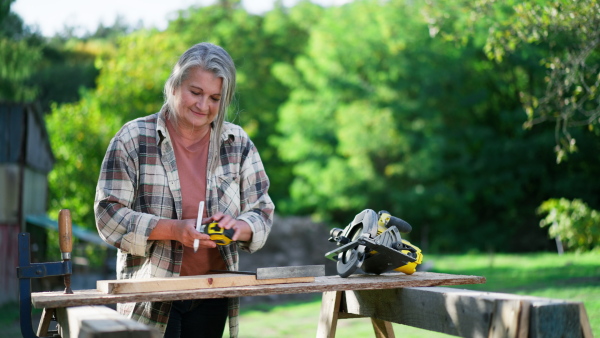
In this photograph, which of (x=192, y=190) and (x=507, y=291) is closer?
(x=192, y=190)

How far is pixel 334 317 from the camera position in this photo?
161 inches

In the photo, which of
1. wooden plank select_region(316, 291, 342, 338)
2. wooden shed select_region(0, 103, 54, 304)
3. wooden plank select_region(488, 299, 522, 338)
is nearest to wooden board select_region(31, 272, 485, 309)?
wooden plank select_region(316, 291, 342, 338)

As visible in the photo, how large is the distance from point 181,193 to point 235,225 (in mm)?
352

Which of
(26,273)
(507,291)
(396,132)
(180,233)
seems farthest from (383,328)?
(396,132)

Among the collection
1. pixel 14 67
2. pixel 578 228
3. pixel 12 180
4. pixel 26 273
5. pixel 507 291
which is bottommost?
pixel 507 291

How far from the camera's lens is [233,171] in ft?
12.4

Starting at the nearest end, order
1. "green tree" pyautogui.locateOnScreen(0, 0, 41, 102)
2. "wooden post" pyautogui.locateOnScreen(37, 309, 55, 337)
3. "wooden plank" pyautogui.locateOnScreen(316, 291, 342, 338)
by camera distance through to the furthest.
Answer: "wooden post" pyautogui.locateOnScreen(37, 309, 55, 337) < "wooden plank" pyautogui.locateOnScreen(316, 291, 342, 338) < "green tree" pyautogui.locateOnScreen(0, 0, 41, 102)

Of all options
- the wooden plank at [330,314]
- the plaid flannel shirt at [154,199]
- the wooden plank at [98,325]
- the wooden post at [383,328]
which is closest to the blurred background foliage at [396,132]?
the wooden post at [383,328]

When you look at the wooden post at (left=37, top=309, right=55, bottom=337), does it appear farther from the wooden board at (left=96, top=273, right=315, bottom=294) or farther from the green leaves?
the green leaves

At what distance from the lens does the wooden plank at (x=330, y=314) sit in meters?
4.09

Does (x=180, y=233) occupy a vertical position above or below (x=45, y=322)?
above

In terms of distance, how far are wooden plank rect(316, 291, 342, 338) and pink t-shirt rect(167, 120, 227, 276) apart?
72 cm

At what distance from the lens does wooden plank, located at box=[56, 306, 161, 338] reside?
2523mm

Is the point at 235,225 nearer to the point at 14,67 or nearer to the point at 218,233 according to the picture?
the point at 218,233
